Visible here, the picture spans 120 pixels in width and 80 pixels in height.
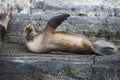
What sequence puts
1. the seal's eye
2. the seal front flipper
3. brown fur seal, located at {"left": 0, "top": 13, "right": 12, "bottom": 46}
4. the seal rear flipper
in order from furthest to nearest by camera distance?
brown fur seal, located at {"left": 0, "top": 13, "right": 12, "bottom": 46}
the seal's eye
the seal front flipper
the seal rear flipper

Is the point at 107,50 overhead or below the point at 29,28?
below

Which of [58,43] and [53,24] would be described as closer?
[58,43]

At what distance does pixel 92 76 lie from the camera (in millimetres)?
5516

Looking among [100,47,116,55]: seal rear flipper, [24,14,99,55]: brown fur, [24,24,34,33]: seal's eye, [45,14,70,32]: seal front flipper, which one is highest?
[45,14,70,32]: seal front flipper

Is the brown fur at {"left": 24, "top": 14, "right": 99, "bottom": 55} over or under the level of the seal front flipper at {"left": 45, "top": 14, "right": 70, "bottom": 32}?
under

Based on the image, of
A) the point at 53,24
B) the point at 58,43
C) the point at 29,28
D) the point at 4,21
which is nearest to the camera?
the point at 58,43

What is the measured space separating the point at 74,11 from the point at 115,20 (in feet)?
2.27

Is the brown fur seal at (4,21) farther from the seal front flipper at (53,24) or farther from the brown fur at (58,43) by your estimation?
the seal front flipper at (53,24)

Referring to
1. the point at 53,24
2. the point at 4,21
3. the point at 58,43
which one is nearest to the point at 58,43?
the point at 58,43

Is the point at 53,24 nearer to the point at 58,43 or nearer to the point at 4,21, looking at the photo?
the point at 58,43

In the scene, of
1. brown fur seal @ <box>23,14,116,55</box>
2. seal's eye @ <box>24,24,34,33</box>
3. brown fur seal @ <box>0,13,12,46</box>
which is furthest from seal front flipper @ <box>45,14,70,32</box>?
brown fur seal @ <box>0,13,12,46</box>

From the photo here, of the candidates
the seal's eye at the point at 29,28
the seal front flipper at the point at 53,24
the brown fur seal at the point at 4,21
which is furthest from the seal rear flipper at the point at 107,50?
the brown fur seal at the point at 4,21

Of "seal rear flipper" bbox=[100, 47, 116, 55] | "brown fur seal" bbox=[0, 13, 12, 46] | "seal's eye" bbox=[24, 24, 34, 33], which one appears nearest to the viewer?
"seal rear flipper" bbox=[100, 47, 116, 55]

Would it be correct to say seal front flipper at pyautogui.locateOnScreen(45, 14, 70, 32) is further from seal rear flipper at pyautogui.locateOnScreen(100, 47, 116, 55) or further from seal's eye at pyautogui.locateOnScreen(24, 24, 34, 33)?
seal rear flipper at pyautogui.locateOnScreen(100, 47, 116, 55)
